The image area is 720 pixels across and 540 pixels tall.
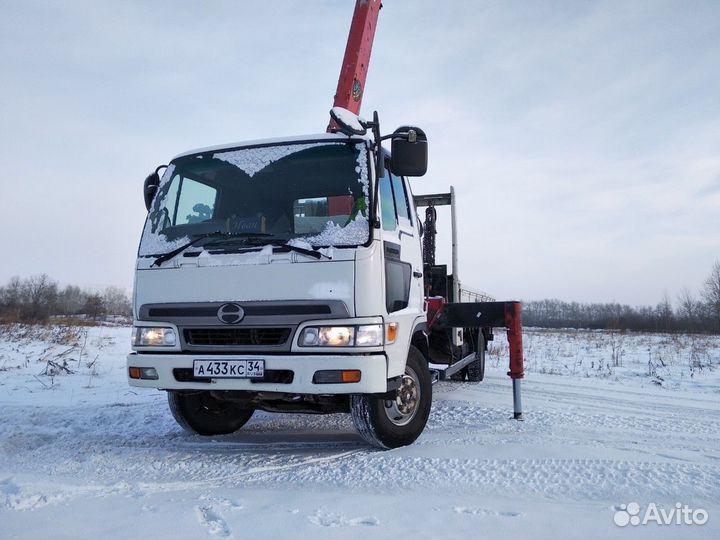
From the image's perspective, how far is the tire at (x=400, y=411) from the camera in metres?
3.83

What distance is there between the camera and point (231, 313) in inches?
145

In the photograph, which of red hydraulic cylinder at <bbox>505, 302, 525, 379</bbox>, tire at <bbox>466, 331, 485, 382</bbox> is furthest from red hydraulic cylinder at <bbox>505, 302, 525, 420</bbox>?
Answer: tire at <bbox>466, 331, 485, 382</bbox>

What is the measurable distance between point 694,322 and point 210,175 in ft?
172

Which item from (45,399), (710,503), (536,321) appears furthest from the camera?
(536,321)

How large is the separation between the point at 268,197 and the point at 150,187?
3.99ft

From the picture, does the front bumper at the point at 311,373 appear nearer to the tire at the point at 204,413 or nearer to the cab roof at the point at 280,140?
the tire at the point at 204,413

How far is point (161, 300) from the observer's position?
390 centimetres

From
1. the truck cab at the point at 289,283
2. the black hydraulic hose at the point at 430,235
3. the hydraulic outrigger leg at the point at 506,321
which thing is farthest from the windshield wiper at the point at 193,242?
the black hydraulic hose at the point at 430,235

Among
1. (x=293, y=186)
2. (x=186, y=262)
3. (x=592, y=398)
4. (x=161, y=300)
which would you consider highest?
(x=293, y=186)

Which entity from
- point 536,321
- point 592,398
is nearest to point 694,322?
point 536,321

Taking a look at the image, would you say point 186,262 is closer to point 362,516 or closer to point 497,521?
point 362,516

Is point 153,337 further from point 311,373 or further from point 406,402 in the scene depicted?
point 406,402

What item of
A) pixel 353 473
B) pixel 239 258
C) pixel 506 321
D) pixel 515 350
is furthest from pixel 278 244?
pixel 515 350

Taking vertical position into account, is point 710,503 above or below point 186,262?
below
